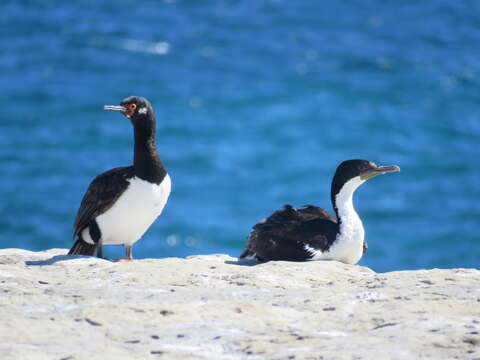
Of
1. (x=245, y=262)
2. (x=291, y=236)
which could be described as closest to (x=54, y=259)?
(x=245, y=262)

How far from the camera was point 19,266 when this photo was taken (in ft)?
27.2

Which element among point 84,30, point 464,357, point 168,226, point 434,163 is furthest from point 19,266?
point 84,30

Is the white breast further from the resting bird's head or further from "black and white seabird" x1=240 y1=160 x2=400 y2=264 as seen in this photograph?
the resting bird's head

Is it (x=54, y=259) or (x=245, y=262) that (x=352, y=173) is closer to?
(x=245, y=262)

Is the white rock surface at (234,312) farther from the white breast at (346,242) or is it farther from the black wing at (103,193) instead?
the black wing at (103,193)

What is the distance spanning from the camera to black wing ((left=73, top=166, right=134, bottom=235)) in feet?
29.7

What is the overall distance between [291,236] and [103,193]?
1932 mm

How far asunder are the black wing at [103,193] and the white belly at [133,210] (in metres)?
0.05

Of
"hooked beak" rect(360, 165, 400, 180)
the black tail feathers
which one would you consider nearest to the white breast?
"hooked beak" rect(360, 165, 400, 180)

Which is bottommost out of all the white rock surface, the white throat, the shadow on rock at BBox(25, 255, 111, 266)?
the white rock surface

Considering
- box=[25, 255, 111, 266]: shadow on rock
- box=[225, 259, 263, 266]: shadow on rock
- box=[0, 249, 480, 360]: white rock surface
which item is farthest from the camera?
box=[225, 259, 263, 266]: shadow on rock

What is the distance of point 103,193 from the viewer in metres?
9.10

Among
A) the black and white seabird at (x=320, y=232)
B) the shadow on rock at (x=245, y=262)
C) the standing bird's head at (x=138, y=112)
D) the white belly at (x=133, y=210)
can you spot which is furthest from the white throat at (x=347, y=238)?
the standing bird's head at (x=138, y=112)

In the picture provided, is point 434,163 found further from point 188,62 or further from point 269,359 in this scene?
point 269,359
